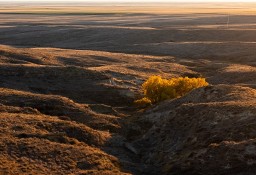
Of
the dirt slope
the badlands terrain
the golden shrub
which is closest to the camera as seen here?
the dirt slope

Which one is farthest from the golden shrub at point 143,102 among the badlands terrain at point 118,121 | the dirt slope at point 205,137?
the dirt slope at point 205,137

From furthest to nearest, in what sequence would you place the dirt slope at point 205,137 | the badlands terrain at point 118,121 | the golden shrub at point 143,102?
the golden shrub at point 143,102 → the badlands terrain at point 118,121 → the dirt slope at point 205,137

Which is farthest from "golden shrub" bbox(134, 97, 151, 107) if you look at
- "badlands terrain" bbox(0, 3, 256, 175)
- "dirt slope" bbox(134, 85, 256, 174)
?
"dirt slope" bbox(134, 85, 256, 174)

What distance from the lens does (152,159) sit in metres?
34.6

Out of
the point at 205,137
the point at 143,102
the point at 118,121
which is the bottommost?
the point at 143,102

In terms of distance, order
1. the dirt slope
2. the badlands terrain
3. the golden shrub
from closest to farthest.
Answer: the dirt slope, the badlands terrain, the golden shrub

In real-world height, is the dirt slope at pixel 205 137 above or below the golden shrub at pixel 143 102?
above

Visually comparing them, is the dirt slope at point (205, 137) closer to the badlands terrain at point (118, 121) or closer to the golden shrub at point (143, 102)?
the badlands terrain at point (118, 121)

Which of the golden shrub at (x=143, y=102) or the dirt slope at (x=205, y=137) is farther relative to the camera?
the golden shrub at (x=143, y=102)

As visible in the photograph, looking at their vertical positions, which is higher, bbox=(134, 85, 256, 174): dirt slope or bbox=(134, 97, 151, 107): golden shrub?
bbox=(134, 85, 256, 174): dirt slope

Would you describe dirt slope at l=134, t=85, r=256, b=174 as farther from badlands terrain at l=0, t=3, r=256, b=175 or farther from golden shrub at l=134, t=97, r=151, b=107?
golden shrub at l=134, t=97, r=151, b=107

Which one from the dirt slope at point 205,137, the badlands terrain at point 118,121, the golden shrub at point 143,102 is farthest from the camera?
the golden shrub at point 143,102

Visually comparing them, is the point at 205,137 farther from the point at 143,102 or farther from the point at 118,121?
the point at 143,102

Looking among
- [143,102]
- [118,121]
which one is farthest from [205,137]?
[143,102]
